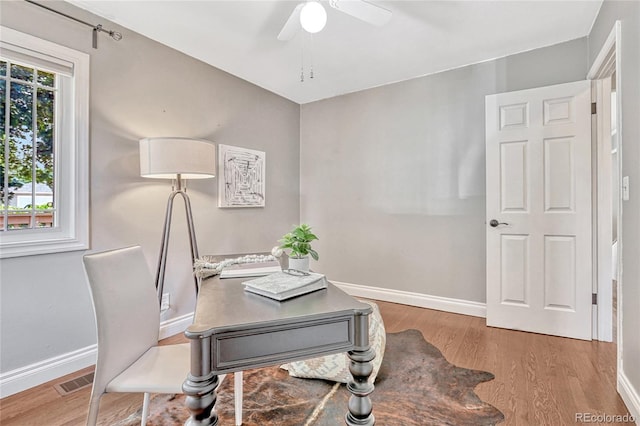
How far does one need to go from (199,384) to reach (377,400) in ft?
3.97

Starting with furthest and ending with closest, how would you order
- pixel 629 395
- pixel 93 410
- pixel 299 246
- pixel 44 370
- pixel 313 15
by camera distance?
pixel 44 370
pixel 313 15
pixel 629 395
pixel 299 246
pixel 93 410

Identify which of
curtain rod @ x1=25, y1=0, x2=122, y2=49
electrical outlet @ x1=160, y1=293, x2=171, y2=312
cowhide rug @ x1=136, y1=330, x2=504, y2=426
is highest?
curtain rod @ x1=25, y1=0, x2=122, y2=49

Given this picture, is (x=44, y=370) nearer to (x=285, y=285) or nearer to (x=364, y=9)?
(x=285, y=285)

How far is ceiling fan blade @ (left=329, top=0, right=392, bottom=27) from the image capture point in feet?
5.79

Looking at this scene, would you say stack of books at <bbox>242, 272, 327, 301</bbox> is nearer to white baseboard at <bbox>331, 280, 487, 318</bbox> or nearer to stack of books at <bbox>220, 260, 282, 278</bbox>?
stack of books at <bbox>220, 260, 282, 278</bbox>

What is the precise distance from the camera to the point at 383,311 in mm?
3197

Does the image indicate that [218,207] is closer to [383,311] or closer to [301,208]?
[301,208]

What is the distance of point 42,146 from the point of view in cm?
204

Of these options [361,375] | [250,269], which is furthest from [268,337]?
[250,269]

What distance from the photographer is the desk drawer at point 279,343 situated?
875 mm

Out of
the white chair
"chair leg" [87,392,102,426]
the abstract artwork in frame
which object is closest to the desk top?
the white chair

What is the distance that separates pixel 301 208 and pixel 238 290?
2.98 meters

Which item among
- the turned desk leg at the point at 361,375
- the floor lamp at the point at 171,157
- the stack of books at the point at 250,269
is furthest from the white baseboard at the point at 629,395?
the floor lamp at the point at 171,157

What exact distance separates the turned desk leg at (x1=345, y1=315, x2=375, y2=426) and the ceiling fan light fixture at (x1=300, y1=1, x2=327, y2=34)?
1.62m
